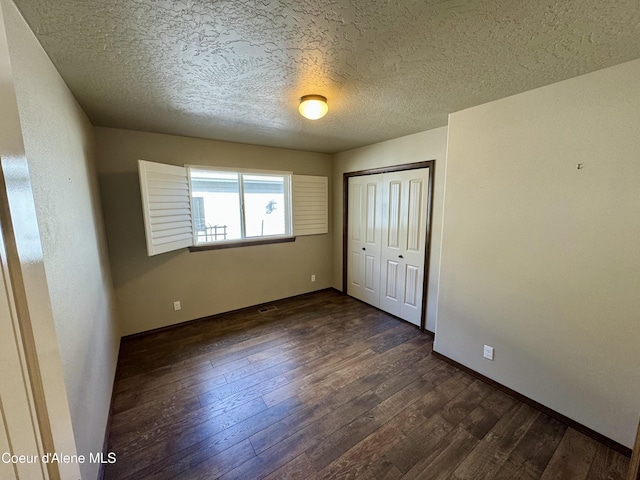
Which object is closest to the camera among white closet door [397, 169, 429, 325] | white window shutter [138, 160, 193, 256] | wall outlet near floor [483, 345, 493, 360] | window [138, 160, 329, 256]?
wall outlet near floor [483, 345, 493, 360]

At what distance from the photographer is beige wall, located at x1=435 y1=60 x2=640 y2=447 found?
1.51m

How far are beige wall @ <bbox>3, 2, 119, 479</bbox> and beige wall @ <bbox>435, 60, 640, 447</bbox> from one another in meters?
2.67


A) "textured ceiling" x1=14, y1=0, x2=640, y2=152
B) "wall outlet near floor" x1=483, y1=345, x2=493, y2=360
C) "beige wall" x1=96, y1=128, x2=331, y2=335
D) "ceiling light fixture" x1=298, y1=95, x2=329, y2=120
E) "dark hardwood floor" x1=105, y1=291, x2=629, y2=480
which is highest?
Answer: "textured ceiling" x1=14, y1=0, x2=640, y2=152

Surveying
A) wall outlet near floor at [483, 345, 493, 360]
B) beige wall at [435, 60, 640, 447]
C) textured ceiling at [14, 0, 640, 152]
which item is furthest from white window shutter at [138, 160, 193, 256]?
wall outlet near floor at [483, 345, 493, 360]

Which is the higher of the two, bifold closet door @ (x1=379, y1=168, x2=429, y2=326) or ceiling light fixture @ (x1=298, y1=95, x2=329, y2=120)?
ceiling light fixture @ (x1=298, y1=95, x2=329, y2=120)

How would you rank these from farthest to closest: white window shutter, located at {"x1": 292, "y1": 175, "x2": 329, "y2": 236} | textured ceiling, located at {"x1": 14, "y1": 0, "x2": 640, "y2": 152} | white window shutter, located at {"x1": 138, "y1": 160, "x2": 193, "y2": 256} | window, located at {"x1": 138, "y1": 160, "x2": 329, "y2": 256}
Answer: white window shutter, located at {"x1": 292, "y1": 175, "x2": 329, "y2": 236} < window, located at {"x1": 138, "y1": 160, "x2": 329, "y2": 256} < white window shutter, located at {"x1": 138, "y1": 160, "x2": 193, "y2": 256} < textured ceiling, located at {"x1": 14, "y1": 0, "x2": 640, "y2": 152}

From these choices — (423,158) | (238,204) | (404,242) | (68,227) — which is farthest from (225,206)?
(423,158)

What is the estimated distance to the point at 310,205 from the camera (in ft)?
13.1

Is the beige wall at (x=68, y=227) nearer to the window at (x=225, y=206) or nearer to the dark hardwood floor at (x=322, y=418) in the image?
the dark hardwood floor at (x=322, y=418)

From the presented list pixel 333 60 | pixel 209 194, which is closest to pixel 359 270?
pixel 209 194

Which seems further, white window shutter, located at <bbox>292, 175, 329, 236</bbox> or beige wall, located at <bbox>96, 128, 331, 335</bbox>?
white window shutter, located at <bbox>292, 175, 329, 236</bbox>

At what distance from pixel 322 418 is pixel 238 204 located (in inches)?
103

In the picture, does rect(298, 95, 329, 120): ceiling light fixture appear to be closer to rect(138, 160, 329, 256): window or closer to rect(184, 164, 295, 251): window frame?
rect(138, 160, 329, 256): window

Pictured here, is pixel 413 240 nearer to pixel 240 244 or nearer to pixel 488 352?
pixel 488 352
